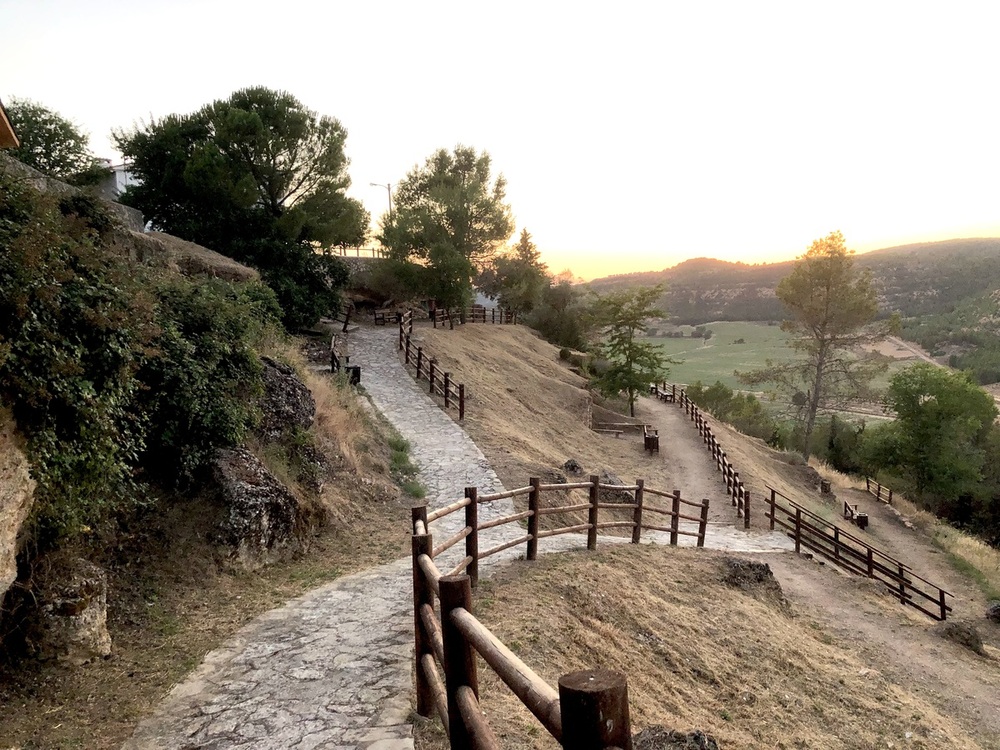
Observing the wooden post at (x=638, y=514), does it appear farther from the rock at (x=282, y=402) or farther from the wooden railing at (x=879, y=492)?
the wooden railing at (x=879, y=492)

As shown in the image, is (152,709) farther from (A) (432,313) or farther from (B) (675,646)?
(A) (432,313)

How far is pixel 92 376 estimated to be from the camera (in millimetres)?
5730

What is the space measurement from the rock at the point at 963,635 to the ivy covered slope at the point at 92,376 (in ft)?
40.5

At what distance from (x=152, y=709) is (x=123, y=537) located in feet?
8.07

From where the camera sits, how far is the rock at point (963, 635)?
9.80 metres

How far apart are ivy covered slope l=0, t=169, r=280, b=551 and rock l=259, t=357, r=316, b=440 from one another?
2.30ft

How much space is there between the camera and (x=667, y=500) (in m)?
17.0

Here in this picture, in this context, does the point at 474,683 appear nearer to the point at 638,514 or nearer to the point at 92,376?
the point at 92,376

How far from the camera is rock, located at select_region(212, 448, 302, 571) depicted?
23.2 ft

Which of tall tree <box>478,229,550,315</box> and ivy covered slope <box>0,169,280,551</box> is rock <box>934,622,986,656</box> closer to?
ivy covered slope <box>0,169,280,551</box>

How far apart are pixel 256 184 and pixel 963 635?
82.3ft

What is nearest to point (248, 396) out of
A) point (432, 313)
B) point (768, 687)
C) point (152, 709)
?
point (152, 709)

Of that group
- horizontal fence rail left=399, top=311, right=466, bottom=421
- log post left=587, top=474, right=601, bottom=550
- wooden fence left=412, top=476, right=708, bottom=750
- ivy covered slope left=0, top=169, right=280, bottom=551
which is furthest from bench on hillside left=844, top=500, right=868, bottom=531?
ivy covered slope left=0, top=169, right=280, bottom=551

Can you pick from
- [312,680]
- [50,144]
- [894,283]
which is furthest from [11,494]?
[894,283]
